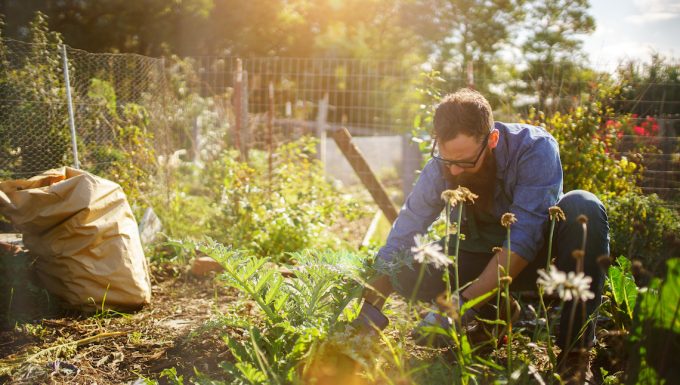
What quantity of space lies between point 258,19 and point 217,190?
14.3 meters

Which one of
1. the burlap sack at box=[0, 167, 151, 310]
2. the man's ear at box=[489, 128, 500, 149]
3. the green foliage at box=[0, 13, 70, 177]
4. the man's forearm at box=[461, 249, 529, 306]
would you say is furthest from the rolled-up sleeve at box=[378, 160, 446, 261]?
the green foliage at box=[0, 13, 70, 177]

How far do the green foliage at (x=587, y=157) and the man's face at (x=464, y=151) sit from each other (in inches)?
87.4

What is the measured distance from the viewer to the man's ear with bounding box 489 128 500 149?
225cm

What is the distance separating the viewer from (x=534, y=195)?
2.12 meters

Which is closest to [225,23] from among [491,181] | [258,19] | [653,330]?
[258,19]

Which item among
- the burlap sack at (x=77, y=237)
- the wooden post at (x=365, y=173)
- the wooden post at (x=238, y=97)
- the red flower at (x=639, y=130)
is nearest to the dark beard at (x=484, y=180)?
the burlap sack at (x=77, y=237)

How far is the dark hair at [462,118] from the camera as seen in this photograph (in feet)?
7.04

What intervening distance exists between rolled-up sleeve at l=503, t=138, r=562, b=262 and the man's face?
0.17 metres

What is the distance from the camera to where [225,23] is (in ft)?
53.2

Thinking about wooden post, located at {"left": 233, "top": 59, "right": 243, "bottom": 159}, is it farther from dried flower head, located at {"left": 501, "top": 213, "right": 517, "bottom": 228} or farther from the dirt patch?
→ dried flower head, located at {"left": 501, "top": 213, "right": 517, "bottom": 228}

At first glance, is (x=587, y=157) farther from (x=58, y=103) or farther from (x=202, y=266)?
(x=58, y=103)

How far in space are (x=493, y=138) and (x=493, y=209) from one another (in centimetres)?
38

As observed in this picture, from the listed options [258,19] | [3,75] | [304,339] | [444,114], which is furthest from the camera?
[258,19]

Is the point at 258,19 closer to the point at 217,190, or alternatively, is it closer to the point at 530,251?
the point at 217,190
